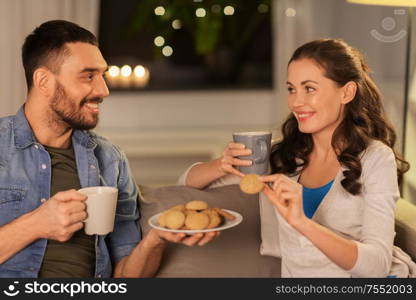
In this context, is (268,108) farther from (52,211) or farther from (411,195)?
(52,211)

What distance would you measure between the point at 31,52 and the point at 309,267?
0.91 metres

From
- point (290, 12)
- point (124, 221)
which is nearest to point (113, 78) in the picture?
point (290, 12)

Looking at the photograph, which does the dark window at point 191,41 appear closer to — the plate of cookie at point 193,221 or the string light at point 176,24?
the string light at point 176,24

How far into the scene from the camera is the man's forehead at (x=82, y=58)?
5.70ft

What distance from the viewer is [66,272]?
1.66 metres

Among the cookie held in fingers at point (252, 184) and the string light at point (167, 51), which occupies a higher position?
the cookie held in fingers at point (252, 184)

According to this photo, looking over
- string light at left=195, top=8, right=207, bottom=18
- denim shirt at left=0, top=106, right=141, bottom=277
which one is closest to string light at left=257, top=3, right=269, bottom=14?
string light at left=195, top=8, right=207, bottom=18

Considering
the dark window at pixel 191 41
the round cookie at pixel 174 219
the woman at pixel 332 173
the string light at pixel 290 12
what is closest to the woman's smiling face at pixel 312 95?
the woman at pixel 332 173

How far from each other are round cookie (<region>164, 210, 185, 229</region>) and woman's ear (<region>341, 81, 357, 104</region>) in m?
0.54

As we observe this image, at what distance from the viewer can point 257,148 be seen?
1.53 metres

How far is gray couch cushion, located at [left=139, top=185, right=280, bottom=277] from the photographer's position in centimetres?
180

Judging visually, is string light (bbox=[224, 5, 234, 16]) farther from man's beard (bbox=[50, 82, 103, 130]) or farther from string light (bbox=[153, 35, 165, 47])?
man's beard (bbox=[50, 82, 103, 130])

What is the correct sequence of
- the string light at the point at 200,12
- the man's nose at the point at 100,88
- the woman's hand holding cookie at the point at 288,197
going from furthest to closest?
1. the string light at the point at 200,12
2. the man's nose at the point at 100,88
3. the woman's hand holding cookie at the point at 288,197

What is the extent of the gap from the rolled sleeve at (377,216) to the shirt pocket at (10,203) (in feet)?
2.71
